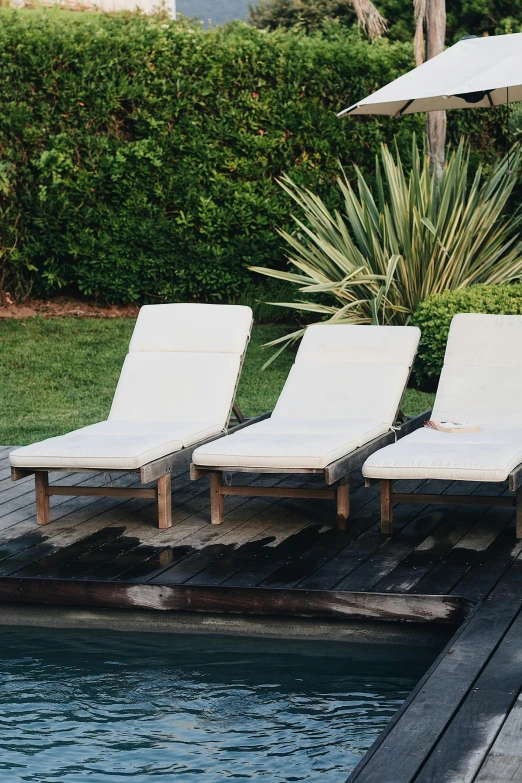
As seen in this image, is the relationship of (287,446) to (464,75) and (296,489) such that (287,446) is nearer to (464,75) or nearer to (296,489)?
(296,489)

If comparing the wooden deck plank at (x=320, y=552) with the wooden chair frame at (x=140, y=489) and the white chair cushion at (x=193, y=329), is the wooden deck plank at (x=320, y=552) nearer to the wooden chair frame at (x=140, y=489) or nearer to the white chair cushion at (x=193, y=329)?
the wooden chair frame at (x=140, y=489)

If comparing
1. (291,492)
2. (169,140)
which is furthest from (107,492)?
(169,140)

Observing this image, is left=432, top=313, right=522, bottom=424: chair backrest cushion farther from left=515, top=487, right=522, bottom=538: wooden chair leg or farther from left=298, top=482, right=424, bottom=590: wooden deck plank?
left=515, top=487, right=522, bottom=538: wooden chair leg

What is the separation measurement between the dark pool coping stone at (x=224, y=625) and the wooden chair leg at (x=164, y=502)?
0.81 meters

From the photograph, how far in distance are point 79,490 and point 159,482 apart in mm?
414

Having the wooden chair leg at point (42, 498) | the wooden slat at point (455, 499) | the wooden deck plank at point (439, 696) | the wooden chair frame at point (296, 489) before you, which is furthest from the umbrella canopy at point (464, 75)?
the wooden deck plank at point (439, 696)

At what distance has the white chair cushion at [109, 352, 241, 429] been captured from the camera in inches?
242

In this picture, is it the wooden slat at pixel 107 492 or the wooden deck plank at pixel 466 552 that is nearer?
the wooden deck plank at pixel 466 552

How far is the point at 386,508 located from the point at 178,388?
5.33 feet

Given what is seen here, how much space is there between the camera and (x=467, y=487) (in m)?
6.03

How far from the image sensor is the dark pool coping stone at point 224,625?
4.36 metres

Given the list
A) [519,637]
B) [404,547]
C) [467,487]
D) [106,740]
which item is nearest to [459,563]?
[404,547]

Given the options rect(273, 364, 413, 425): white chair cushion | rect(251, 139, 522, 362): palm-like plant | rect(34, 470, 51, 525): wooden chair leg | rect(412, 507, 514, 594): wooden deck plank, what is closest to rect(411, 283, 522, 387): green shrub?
rect(251, 139, 522, 362): palm-like plant

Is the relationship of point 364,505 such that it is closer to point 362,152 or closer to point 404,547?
point 404,547
